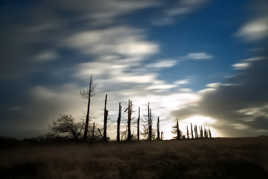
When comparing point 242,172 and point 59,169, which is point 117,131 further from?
point 242,172

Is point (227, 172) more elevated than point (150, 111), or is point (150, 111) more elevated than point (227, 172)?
point (150, 111)

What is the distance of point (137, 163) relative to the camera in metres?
12.1

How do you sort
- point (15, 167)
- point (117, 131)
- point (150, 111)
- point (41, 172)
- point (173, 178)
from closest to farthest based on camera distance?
point (173, 178) → point (41, 172) → point (15, 167) → point (117, 131) → point (150, 111)

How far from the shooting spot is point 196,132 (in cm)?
8938

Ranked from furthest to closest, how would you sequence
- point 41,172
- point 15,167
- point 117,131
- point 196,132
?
point 196,132, point 117,131, point 15,167, point 41,172

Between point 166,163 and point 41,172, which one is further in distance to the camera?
point 166,163

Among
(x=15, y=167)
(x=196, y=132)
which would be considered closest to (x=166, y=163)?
(x=15, y=167)

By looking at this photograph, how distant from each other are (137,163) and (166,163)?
6.00 ft

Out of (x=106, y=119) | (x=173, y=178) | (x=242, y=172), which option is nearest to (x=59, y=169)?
(x=173, y=178)

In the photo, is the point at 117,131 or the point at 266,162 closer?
the point at 266,162

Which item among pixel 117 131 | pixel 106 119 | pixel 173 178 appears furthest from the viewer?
pixel 117 131

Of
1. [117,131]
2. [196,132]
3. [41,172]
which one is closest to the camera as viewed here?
[41,172]

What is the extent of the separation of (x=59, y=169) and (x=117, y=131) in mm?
24689

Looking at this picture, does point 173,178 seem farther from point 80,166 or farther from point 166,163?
point 80,166
